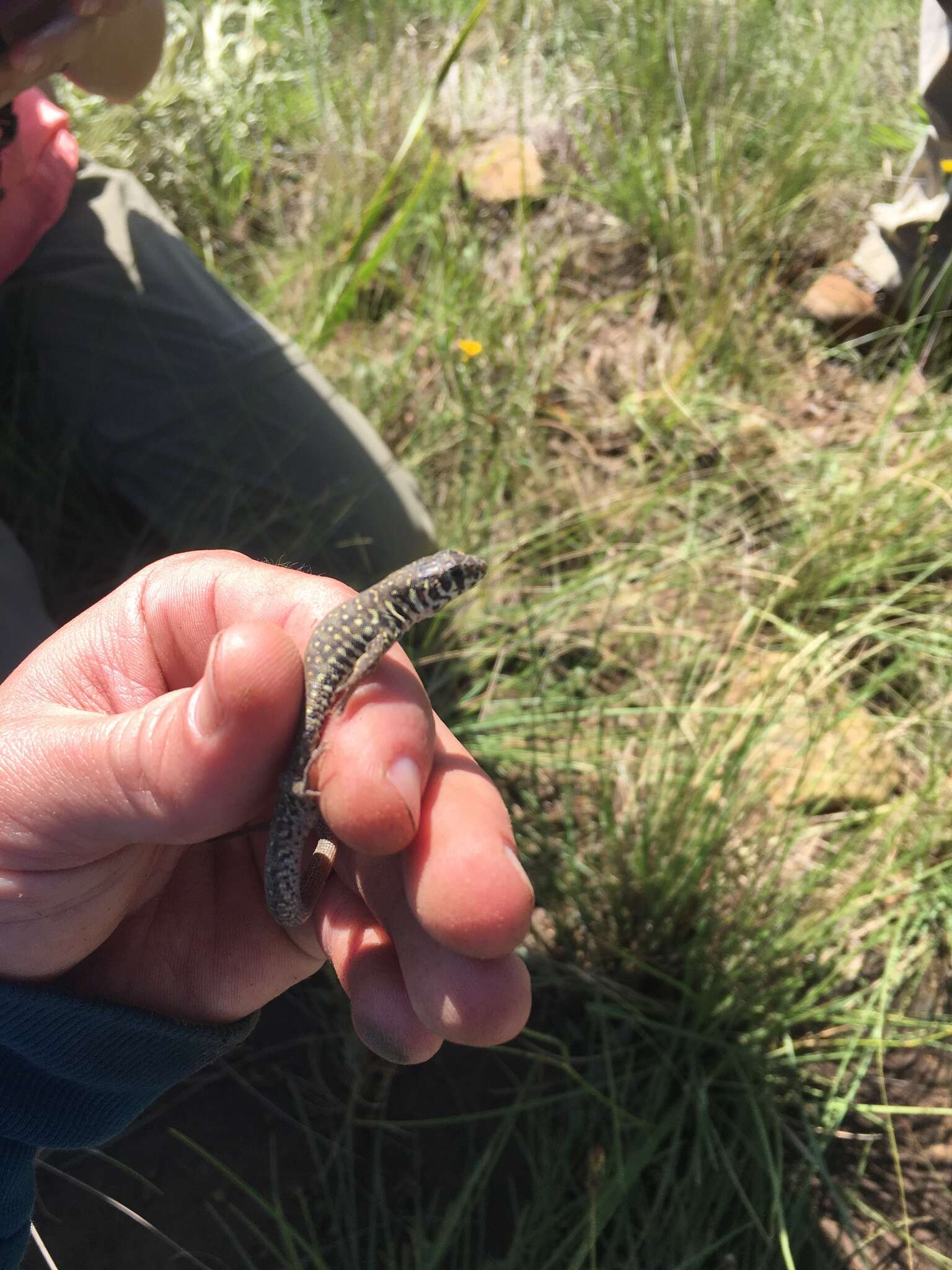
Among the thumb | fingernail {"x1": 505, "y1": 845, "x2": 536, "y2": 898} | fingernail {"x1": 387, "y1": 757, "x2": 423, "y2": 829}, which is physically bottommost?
fingernail {"x1": 505, "y1": 845, "x2": 536, "y2": 898}

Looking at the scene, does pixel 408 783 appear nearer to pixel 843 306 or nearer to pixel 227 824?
pixel 227 824

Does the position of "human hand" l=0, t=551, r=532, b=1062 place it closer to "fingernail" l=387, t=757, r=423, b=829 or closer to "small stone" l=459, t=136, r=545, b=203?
"fingernail" l=387, t=757, r=423, b=829

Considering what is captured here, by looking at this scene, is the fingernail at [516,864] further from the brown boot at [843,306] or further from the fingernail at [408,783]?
the brown boot at [843,306]

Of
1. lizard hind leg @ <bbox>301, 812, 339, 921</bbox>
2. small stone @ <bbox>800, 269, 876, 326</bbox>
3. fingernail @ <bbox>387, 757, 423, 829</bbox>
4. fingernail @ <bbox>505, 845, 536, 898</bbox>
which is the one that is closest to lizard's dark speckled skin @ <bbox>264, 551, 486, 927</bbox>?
lizard hind leg @ <bbox>301, 812, 339, 921</bbox>

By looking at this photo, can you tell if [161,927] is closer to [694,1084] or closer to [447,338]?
[694,1084]

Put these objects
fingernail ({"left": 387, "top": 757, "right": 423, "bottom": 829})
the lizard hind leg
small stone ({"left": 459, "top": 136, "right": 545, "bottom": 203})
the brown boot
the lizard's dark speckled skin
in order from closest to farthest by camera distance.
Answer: fingernail ({"left": 387, "top": 757, "right": 423, "bottom": 829})
the lizard's dark speckled skin
the lizard hind leg
the brown boot
small stone ({"left": 459, "top": 136, "right": 545, "bottom": 203})

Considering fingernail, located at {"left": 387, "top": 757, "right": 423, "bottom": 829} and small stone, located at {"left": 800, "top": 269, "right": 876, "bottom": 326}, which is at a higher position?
fingernail, located at {"left": 387, "top": 757, "right": 423, "bottom": 829}

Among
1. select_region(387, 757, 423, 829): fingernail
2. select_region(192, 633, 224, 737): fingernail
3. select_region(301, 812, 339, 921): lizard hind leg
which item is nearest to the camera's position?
select_region(192, 633, 224, 737): fingernail

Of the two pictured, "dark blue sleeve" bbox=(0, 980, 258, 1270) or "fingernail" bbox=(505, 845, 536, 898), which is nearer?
"fingernail" bbox=(505, 845, 536, 898)
